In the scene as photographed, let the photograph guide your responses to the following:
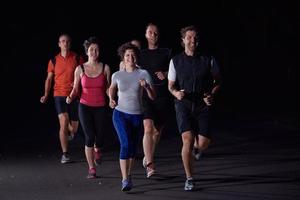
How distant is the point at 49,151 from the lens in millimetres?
13031

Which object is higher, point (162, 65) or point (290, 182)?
point (162, 65)

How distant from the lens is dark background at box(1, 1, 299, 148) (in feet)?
67.8

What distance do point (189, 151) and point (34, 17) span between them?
154ft

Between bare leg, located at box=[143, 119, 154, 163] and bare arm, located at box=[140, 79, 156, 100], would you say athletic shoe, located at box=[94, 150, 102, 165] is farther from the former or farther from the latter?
bare arm, located at box=[140, 79, 156, 100]

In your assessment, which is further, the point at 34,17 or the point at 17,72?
the point at 34,17

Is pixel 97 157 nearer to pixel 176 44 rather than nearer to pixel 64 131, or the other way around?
pixel 64 131

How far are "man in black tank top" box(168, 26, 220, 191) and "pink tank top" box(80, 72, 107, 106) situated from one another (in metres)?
1.34

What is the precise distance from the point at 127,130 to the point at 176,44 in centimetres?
3502

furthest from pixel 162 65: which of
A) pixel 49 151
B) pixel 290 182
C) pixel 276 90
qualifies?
pixel 276 90

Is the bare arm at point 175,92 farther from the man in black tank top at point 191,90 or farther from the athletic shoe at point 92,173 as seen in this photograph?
the athletic shoe at point 92,173

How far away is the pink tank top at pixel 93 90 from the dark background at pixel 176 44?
15.7ft

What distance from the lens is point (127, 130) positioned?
9406 mm

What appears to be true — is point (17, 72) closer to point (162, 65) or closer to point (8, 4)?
point (8, 4)

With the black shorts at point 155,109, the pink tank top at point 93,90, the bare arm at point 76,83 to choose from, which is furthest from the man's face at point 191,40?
the bare arm at point 76,83
